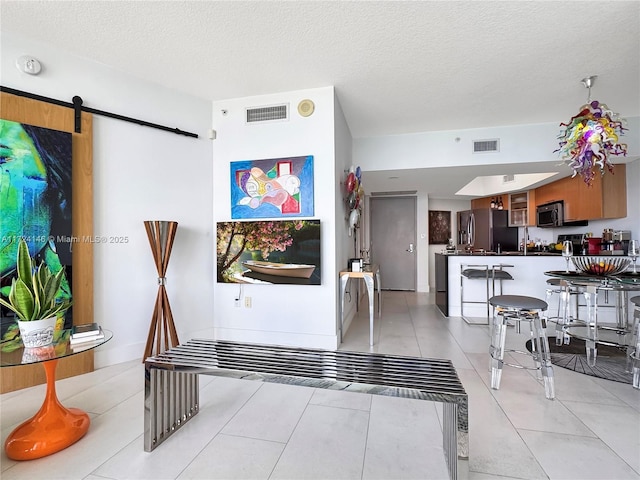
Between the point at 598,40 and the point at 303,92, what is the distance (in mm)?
2476

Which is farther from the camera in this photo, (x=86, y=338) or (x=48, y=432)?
(x=86, y=338)

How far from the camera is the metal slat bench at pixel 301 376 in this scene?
129 centimetres

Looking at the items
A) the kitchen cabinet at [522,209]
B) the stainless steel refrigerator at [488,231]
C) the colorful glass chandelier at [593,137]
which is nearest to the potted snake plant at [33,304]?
the colorful glass chandelier at [593,137]

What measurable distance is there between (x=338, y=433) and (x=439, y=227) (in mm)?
6360

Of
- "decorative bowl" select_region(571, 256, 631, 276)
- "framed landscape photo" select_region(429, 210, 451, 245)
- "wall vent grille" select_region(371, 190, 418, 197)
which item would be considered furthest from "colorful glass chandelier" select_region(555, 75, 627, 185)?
"framed landscape photo" select_region(429, 210, 451, 245)

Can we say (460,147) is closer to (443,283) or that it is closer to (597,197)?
(443,283)

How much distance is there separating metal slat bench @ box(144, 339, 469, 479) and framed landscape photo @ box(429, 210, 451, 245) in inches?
236

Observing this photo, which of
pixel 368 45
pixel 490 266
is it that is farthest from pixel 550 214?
pixel 368 45

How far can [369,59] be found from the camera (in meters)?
2.56

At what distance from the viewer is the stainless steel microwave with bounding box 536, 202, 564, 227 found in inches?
202

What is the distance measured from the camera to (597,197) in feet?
14.4

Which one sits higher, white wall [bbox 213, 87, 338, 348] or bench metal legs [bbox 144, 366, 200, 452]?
white wall [bbox 213, 87, 338, 348]

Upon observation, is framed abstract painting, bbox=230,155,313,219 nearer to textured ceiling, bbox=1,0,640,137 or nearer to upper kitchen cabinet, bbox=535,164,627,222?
textured ceiling, bbox=1,0,640,137

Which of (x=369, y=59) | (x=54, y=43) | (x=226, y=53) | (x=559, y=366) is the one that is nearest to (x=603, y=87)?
(x=369, y=59)
